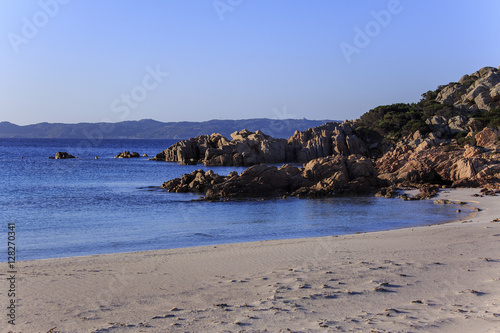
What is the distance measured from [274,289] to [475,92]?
65.6m

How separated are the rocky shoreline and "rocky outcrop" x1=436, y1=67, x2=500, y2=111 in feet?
0.42

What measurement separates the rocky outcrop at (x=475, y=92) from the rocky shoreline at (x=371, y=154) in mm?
127

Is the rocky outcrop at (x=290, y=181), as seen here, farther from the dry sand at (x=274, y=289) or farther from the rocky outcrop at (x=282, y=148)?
the rocky outcrop at (x=282, y=148)

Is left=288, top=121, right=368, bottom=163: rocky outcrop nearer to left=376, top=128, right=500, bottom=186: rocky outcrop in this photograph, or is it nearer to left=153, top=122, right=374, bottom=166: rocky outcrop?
left=153, top=122, right=374, bottom=166: rocky outcrop

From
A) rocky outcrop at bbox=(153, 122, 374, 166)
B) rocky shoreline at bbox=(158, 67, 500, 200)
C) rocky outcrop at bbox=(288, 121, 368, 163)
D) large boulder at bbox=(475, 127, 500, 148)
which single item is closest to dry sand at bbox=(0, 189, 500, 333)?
rocky shoreline at bbox=(158, 67, 500, 200)

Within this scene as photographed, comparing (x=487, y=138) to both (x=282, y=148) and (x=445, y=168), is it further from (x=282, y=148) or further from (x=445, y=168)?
(x=282, y=148)

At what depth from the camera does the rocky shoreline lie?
2758 centimetres

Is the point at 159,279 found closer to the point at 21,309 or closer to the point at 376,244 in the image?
the point at 21,309

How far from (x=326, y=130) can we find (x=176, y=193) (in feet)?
125

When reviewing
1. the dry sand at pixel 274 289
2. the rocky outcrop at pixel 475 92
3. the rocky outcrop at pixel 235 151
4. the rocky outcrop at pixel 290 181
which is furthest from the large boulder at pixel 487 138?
the dry sand at pixel 274 289

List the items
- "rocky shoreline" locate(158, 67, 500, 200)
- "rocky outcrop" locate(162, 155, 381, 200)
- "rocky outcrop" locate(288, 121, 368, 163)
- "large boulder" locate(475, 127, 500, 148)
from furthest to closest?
1. "rocky outcrop" locate(288, 121, 368, 163)
2. "large boulder" locate(475, 127, 500, 148)
3. "rocky shoreline" locate(158, 67, 500, 200)
4. "rocky outcrop" locate(162, 155, 381, 200)

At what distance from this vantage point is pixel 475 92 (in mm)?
64812

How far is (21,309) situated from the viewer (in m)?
7.69

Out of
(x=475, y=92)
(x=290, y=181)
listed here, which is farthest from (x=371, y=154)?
(x=290, y=181)
